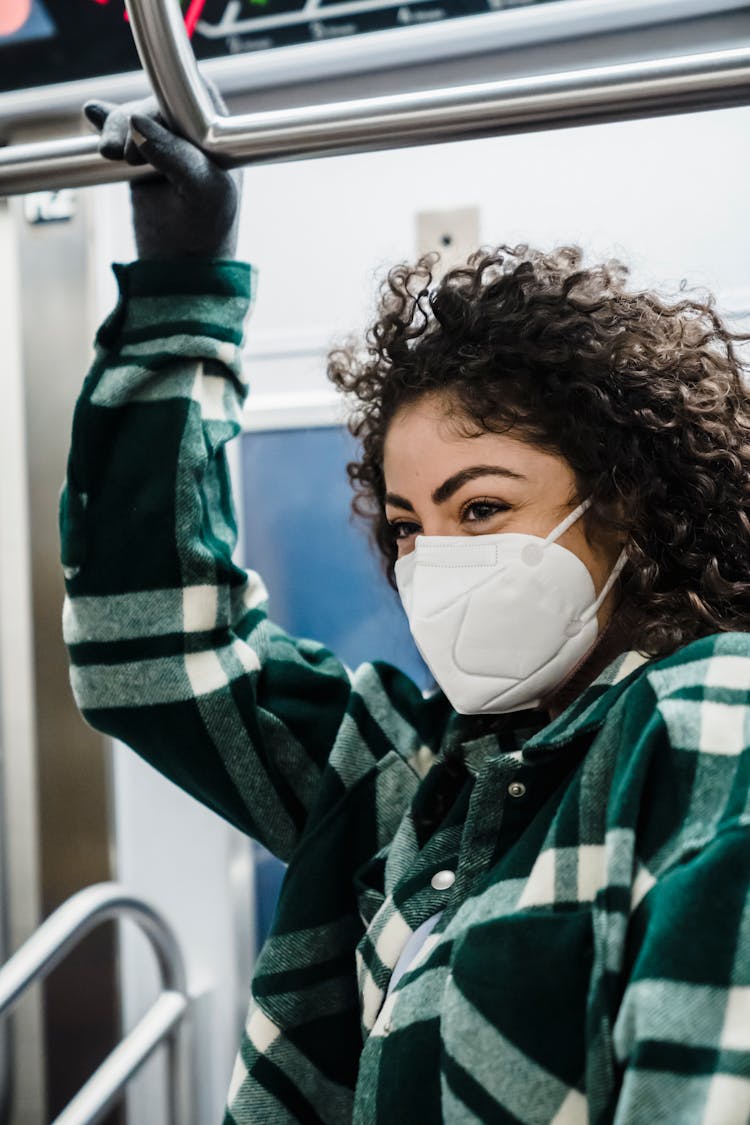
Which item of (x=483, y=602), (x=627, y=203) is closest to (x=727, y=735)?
(x=483, y=602)

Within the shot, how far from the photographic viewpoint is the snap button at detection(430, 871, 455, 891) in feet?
3.50

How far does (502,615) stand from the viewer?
3.54ft

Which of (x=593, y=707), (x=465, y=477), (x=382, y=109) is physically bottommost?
(x=593, y=707)

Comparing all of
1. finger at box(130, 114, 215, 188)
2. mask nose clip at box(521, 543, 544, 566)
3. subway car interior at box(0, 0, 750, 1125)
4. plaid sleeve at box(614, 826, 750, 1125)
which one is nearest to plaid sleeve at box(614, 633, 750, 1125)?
plaid sleeve at box(614, 826, 750, 1125)

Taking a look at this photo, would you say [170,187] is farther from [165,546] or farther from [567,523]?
[567,523]

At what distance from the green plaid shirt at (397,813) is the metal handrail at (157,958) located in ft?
1.31

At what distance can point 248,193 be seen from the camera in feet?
6.27

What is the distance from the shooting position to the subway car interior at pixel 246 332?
1.58 meters

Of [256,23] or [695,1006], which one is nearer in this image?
[695,1006]

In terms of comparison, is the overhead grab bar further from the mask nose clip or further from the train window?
the train window

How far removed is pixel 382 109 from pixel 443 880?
79 cm

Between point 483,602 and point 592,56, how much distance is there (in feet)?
3.33

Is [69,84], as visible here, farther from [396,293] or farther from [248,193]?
[396,293]

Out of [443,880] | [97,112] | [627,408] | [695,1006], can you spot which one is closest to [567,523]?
[627,408]
